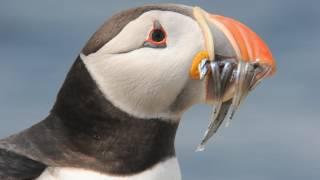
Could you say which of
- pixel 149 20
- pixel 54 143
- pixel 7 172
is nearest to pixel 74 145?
pixel 54 143

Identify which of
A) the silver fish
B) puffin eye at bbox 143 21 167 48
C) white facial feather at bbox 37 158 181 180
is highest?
puffin eye at bbox 143 21 167 48

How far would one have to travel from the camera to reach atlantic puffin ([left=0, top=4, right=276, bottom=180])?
265 inches

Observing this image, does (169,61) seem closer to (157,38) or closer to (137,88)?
(157,38)

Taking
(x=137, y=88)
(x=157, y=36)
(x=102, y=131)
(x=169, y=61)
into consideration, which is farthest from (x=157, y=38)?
(x=102, y=131)

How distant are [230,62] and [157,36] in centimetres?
57

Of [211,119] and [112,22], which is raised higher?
[112,22]

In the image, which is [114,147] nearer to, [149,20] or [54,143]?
[54,143]

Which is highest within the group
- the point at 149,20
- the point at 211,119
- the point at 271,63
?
the point at 149,20

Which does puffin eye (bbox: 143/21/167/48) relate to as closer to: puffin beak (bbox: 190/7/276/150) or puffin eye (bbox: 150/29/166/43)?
puffin eye (bbox: 150/29/166/43)

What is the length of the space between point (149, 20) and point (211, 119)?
92cm

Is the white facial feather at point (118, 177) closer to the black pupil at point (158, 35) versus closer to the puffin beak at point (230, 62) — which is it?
the puffin beak at point (230, 62)

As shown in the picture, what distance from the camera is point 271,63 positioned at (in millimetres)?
6875

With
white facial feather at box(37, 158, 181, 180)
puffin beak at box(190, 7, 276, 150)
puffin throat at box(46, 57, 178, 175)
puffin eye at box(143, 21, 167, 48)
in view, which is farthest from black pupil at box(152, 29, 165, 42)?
white facial feather at box(37, 158, 181, 180)

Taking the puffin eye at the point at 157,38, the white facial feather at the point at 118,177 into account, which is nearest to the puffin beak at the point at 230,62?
the puffin eye at the point at 157,38
